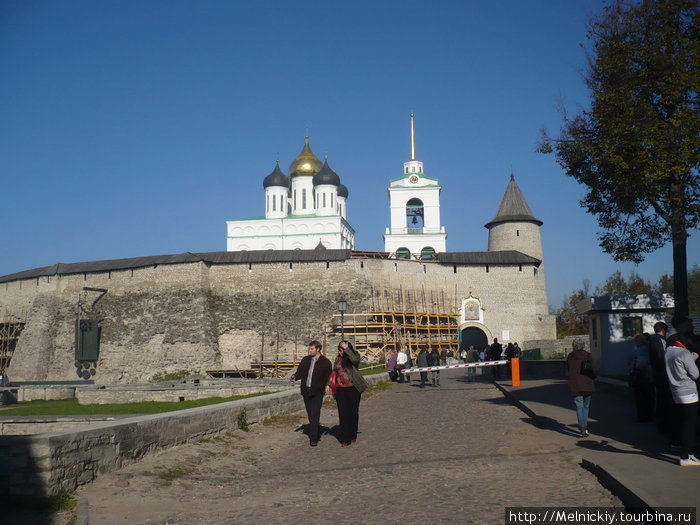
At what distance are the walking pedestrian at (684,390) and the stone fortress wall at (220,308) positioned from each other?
95.6 feet

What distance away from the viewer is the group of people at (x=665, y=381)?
6.16 metres

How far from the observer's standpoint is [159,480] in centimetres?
641

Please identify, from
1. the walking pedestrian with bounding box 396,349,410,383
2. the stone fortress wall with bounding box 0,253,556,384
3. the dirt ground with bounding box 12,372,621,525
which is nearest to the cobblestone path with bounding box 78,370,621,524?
the dirt ground with bounding box 12,372,621,525

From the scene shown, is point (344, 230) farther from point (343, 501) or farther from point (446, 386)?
point (343, 501)

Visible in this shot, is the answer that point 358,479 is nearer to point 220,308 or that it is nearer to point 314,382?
point 314,382

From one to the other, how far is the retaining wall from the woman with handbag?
1739mm

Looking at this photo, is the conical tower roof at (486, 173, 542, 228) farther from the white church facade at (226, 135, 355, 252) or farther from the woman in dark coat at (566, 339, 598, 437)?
the woman in dark coat at (566, 339, 598, 437)

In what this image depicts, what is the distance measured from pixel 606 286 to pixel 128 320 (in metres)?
46.8

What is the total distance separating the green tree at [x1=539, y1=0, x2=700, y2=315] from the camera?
47.4ft

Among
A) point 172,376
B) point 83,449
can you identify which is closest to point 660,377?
point 83,449

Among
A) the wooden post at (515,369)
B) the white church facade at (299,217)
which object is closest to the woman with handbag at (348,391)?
the wooden post at (515,369)

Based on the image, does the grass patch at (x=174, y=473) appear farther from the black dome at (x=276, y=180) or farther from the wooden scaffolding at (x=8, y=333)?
the black dome at (x=276, y=180)

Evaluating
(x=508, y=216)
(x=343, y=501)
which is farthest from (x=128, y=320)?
(x=343, y=501)

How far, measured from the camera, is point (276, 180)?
60.7 metres
